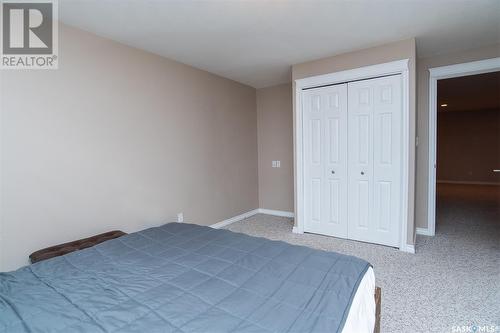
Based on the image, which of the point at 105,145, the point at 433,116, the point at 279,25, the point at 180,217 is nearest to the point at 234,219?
the point at 180,217

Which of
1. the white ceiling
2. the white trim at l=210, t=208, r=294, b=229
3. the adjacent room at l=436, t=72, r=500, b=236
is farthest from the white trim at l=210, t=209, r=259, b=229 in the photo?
the adjacent room at l=436, t=72, r=500, b=236

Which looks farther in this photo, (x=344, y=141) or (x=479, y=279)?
(x=344, y=141)

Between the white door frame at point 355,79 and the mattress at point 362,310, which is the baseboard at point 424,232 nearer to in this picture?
the white door frame at point 355,79

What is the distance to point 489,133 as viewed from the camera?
777 cm

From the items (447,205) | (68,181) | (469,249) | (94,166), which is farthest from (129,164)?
(447,205)

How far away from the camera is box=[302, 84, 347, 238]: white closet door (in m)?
3.40

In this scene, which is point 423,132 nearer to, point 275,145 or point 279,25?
point 275,145

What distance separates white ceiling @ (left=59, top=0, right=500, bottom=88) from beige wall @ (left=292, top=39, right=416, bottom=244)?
0.38 ft

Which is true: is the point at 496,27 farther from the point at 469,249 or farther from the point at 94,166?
the point at 94,166

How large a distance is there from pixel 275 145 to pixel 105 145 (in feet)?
9.83

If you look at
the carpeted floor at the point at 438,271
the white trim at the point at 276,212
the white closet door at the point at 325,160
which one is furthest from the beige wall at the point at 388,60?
the white trim at the point at 276,212

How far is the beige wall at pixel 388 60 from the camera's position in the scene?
287 cm

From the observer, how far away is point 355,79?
322cm

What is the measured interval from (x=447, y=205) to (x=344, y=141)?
381cm
